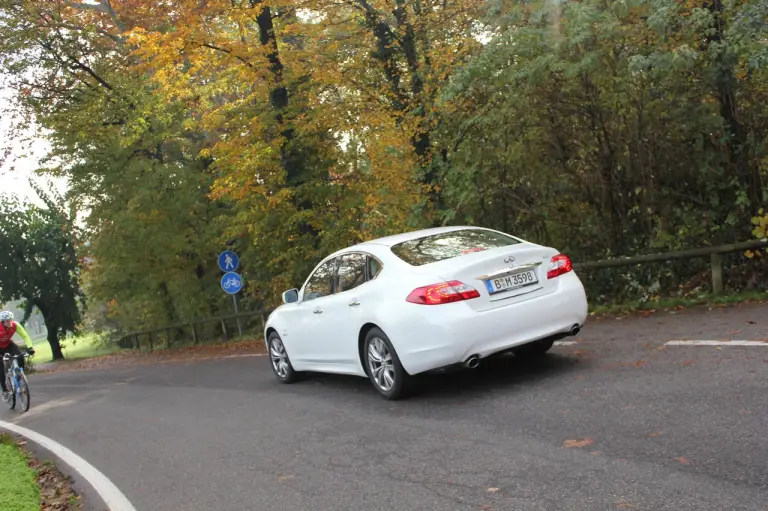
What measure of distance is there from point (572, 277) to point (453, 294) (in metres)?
1.48

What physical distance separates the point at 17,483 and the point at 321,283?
3757mm

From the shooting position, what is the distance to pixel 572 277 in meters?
7.63

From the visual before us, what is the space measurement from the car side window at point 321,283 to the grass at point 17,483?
351 centimetres

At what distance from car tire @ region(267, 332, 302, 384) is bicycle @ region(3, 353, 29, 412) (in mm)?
5781

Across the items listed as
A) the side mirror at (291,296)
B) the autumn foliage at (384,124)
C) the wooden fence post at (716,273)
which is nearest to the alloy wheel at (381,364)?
the side mirror at (291,296)

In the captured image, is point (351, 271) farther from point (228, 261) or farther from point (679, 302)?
point (228, 261)

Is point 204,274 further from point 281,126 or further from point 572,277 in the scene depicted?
point 572,277

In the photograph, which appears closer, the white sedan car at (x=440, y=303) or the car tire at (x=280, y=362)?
the white sedan car at (x=440, y=303)

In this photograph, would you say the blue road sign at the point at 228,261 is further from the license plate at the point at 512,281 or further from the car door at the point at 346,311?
the license plate at the point at 512,281

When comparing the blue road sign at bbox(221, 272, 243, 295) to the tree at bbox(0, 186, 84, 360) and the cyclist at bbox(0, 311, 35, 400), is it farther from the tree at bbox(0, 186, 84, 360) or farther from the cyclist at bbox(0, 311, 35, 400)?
the tree at bbox(0, 186, 84, 360)

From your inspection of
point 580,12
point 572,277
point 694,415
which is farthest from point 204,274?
point 694,415

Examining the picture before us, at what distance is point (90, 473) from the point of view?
7.41 meters

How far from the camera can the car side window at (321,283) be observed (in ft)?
28.6

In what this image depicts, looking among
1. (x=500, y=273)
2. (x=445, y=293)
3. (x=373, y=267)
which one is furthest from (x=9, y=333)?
(x=500, y=273)
